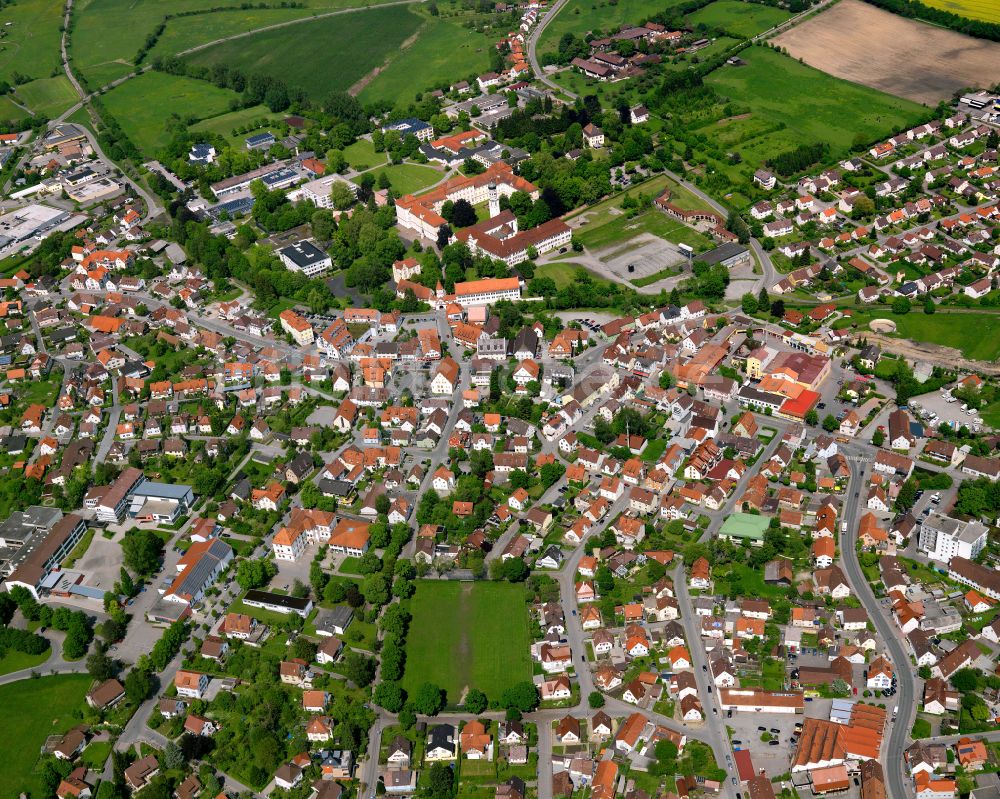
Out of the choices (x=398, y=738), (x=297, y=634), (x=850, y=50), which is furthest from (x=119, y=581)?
(x=850, y=50)

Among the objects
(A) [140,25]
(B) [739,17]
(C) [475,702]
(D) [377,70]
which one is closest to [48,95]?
(A) [140,25]

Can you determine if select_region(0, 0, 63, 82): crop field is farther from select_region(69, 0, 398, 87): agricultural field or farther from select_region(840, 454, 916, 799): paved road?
select_region(840, 454, 916, 799): paved road

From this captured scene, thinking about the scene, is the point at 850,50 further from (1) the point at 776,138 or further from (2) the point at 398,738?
(2) the point at 398,738

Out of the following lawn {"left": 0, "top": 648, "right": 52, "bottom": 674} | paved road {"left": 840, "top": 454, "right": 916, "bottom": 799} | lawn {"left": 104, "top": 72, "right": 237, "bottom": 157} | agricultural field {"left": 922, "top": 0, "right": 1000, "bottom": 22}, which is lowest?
lawn {"left": 0, "top": 648, "right": 52, "bottom": 674}

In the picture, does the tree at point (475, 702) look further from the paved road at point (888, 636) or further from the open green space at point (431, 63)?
the open green space at point (431, 63)

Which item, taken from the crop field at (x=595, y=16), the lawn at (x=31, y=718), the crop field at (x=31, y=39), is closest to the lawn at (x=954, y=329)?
the lawn at (x=31, y=718)

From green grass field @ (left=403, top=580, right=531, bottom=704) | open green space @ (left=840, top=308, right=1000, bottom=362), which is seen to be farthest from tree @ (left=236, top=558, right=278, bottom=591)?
open green space @ (left=840, top=308, right=1000, bottom=362)
